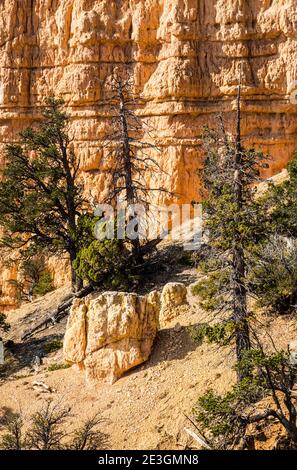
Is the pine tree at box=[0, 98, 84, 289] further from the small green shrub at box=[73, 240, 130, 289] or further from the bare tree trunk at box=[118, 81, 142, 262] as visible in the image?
the bare tree trunk at box=[118, 81, 142, 262]

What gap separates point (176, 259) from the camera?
22938 millimetres

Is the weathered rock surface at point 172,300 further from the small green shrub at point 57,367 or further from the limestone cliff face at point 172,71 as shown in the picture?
the limestone cliff face at point 172,71

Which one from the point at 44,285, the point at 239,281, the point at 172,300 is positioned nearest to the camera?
the point at 239,281

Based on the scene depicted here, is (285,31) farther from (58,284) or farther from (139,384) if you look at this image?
(139,384)

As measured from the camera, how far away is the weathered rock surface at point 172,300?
1772 centimetres

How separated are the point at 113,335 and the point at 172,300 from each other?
2.78m

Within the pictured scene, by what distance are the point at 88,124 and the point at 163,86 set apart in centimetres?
566

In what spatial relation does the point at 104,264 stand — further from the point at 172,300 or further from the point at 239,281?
the point at 239,281

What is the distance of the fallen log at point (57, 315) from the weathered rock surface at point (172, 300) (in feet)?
14.4

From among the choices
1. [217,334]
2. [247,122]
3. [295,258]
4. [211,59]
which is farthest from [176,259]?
[211,59]

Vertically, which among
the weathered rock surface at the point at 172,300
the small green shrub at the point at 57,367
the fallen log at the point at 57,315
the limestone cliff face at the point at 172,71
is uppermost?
the limestone cliff face at the point at 172,71

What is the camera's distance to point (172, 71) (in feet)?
118

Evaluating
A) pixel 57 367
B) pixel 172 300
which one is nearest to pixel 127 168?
pixel 172 300

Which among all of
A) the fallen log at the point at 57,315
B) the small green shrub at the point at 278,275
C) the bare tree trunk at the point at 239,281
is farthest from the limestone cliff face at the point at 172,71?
the bare tree trunk at the point at 239,281
